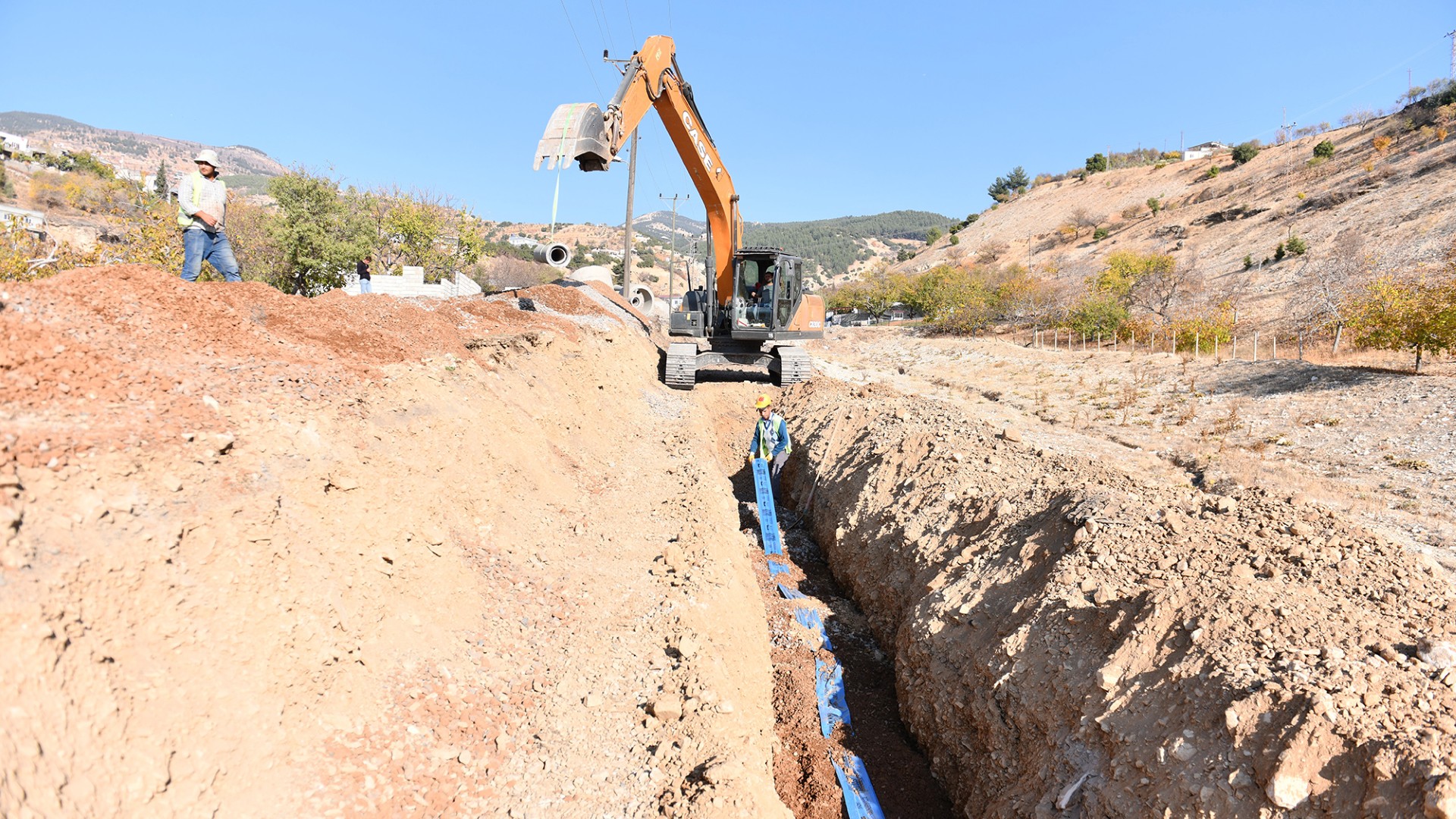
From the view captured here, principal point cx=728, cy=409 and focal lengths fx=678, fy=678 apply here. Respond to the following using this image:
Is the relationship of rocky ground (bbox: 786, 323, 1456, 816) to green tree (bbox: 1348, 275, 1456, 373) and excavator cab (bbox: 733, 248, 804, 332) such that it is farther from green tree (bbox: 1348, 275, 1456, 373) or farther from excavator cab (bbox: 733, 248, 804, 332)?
excavator cab (bbox: 733, 248, 804, 332)

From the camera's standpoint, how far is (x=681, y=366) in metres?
15.3

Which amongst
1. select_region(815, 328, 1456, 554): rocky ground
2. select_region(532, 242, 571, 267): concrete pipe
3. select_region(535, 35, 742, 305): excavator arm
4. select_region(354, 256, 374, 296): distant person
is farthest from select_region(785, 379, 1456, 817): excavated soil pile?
select_region(532, 242, 571, 267): concrete pipe

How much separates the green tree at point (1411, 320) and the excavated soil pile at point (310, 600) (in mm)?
15198

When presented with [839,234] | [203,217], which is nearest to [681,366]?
[203,217]

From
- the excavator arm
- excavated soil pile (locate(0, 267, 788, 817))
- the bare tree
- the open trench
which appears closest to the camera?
excavated soil pile (locate(0, 267, 788, 817))

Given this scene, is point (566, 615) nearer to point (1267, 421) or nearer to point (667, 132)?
point (667, 132)

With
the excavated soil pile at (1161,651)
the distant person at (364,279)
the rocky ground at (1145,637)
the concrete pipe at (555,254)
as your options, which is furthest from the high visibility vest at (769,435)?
the concrete pipe at (555,254)

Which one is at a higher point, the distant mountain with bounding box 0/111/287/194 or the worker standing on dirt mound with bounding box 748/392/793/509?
the distant mountain with bounding box 0/111/287/194

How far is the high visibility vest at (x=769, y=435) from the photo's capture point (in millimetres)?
11156

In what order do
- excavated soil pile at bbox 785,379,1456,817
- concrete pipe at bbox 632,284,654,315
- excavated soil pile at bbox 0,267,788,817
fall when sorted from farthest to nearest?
concrete pipe at bbox 632,284,654,315
excavated soil pile at bbox 785,379,1456,817
excavated soil pile at bbox 0,267,788,817

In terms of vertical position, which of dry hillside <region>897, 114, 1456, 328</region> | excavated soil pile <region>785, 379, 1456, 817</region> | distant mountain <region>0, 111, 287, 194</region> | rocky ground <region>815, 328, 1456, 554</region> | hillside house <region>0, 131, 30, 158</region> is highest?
distant mountain <region>0, 111, 287, 194</region>

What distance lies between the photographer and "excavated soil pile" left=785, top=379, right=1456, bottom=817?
3.37 m

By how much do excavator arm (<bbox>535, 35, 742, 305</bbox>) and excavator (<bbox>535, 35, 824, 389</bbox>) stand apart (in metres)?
0.02

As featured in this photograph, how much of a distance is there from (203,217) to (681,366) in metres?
9.37
